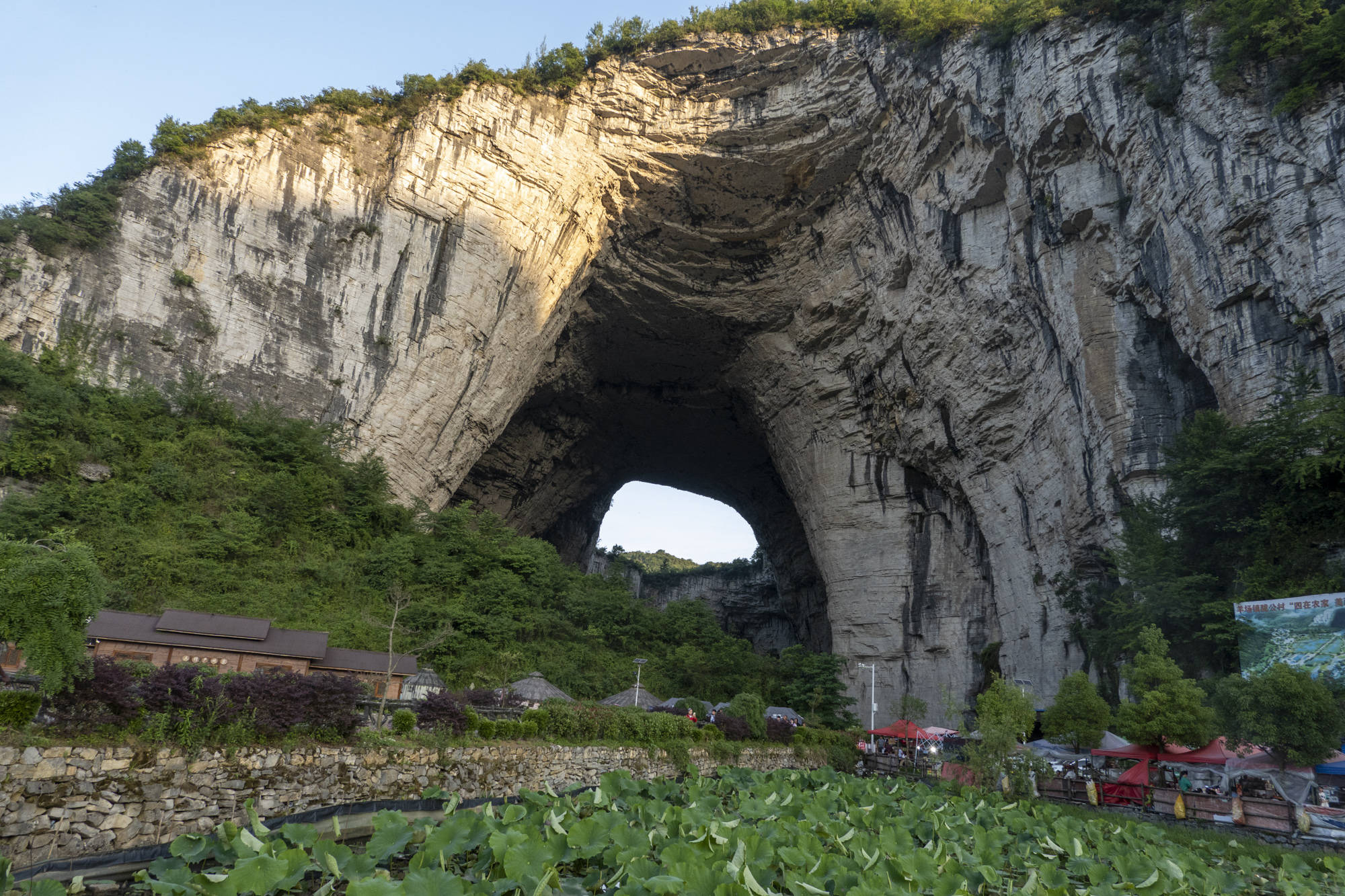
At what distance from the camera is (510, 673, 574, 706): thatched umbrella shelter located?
63.5 ft

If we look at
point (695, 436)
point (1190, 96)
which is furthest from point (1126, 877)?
point (695, 436)

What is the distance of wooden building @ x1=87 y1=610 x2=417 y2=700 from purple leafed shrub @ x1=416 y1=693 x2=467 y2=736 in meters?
3.97

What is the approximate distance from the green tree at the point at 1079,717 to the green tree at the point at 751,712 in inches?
279

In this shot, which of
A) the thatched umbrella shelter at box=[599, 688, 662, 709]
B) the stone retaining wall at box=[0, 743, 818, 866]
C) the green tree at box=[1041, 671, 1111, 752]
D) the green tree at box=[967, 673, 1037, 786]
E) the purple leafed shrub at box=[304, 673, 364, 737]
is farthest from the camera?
the thatched umbrella shelter at box=[599, 688, 662, 709]

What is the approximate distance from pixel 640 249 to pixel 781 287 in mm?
6354

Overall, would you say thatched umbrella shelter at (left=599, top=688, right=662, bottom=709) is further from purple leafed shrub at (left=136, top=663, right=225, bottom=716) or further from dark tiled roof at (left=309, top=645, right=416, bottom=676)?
purple leafed shrub at (left=136, top=663, right=225, bottom=716)

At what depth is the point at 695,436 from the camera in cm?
4119

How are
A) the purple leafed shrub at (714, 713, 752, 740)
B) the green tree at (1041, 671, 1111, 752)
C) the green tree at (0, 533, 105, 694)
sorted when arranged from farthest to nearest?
the purple leafed shrub at (714, 713, 752, 740)
the green tree at (1041, 671, 1111, 752)
the green tree at (0, 533, 105, 694)

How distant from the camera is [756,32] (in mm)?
29250

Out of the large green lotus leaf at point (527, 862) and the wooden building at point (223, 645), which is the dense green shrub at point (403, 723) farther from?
the large green lotus leaf at point (527, 862)

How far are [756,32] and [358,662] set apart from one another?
26795 millimetres

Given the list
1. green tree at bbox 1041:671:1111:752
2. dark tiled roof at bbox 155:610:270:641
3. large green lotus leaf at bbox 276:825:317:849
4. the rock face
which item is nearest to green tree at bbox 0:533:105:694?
large green lotus leaf at bbox 276:825:317:849

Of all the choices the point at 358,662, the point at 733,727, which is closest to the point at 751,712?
the point at 733,727

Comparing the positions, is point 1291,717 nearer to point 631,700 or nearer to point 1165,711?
point 1165,711
